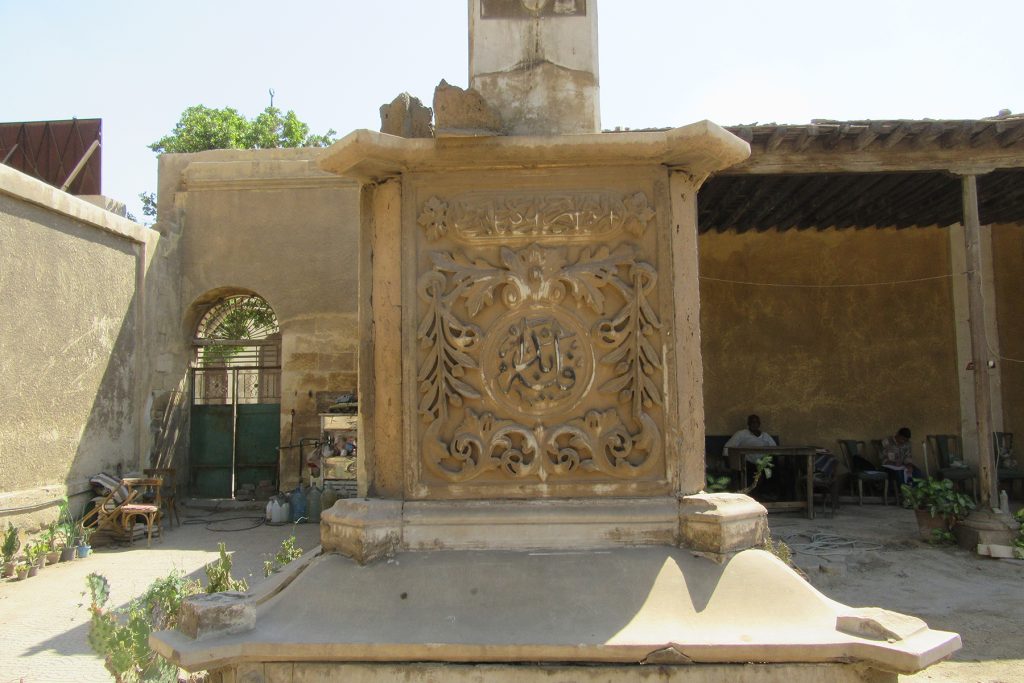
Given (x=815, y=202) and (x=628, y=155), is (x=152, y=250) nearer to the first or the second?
(x=815, y=202)

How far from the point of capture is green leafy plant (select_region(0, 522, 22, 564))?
A: 6727 millimetres

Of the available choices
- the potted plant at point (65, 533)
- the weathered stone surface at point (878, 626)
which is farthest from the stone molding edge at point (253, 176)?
the weathered stone surface at point (878, 626)

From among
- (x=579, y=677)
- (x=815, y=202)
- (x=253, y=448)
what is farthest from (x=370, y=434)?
(x=253, y=448)

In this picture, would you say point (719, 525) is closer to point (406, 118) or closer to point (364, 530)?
point (364, 530)

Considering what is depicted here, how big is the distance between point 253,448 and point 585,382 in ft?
31.8

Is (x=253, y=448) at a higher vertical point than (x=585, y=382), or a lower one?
lower

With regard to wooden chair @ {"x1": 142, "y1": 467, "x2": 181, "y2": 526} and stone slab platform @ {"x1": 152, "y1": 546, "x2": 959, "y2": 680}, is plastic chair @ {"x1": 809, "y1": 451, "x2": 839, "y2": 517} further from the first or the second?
wooden chair @ {"x1": 142, "y1": 467, "x2": 181, "y2": 526}

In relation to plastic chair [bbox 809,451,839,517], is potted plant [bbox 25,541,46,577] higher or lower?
lower

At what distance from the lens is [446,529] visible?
2506 mm

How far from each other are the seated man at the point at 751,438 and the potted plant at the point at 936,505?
187 centimetres

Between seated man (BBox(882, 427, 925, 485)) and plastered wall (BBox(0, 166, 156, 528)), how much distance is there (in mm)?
9682

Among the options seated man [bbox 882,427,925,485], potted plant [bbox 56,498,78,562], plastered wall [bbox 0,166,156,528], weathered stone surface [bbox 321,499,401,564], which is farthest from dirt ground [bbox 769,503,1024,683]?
plastered wall [bbox 0,166,156,528]

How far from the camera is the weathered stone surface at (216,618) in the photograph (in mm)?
2258

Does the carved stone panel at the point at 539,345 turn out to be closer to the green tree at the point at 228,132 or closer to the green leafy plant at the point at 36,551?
the green leafy plant at the point at 36,551
